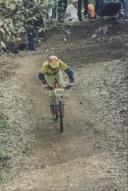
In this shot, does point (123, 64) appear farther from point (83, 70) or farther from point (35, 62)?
point (35, 62)

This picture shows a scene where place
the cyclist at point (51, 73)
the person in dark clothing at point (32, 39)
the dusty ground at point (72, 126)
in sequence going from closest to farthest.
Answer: the dusty ground at point (72, 126) → the cyclist at point (51, 73) → the person in dark clothing at point (32, 39)

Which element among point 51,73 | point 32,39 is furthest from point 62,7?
point 51,73

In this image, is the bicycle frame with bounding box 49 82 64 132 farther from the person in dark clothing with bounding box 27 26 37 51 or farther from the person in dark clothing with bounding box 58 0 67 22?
the person in dark clothing with bounding box 58 0 67 22

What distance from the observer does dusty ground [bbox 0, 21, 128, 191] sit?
1277 centimetres

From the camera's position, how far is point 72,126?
1641cm

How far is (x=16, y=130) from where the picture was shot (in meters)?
16.4

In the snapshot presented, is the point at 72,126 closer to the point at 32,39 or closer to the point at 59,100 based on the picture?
the point at 59,100

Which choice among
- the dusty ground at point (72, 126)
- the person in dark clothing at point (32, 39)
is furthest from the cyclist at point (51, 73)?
the person in dark clothing at point (32, 39)

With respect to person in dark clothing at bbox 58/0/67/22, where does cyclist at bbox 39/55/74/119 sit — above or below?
above

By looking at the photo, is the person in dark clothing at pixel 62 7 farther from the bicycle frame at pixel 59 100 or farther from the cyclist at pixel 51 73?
the bicycle frame at pixel 59 100

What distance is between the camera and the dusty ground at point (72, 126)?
503 inches

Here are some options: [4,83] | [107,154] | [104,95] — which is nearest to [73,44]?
[4,83]

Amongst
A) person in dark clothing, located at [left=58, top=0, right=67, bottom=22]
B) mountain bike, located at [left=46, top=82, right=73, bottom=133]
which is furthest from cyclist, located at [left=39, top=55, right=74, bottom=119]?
person in dark clothing, located at [left=58, top=0, right=67, bottom=22]

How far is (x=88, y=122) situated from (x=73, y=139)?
1.45 metres
